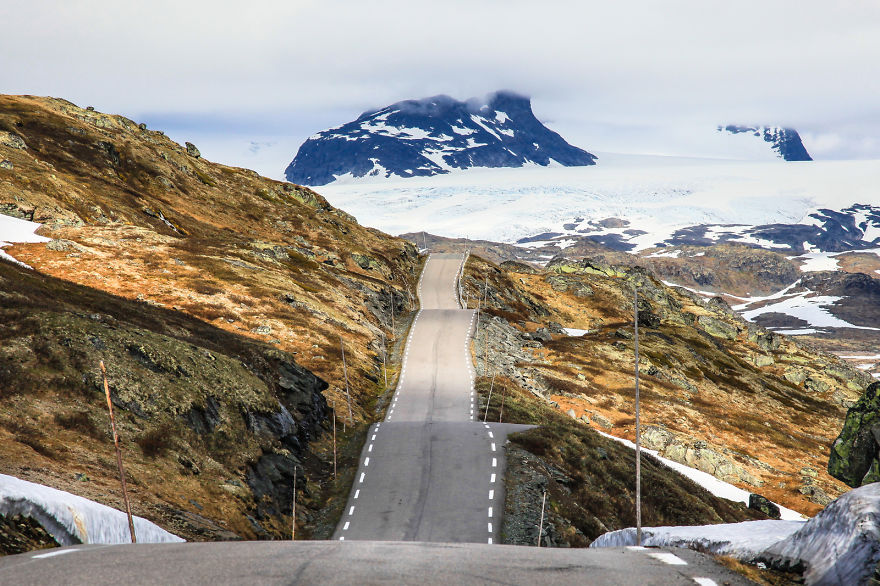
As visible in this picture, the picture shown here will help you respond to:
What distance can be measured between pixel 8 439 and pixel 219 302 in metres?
47.8

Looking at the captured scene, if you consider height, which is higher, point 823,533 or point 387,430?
point 823,533

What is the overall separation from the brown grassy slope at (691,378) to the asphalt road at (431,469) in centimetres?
1765

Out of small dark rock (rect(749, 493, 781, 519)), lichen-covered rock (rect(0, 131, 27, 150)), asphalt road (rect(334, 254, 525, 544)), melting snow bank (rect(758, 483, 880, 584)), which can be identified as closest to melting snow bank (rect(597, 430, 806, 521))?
small dark rock (rect(749, 493, 781, 519))

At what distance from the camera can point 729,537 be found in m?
16.3

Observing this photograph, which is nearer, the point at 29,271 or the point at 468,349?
the point at 29,271

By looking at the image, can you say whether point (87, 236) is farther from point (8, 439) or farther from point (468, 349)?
point (8, 439)

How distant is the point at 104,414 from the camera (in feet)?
95.7

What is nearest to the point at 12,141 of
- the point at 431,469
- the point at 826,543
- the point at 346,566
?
the point at 431,469

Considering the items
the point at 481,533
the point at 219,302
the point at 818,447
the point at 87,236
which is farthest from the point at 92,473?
the point at 818,447

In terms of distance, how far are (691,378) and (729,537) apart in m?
93.8

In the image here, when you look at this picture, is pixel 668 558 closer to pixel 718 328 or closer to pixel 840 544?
pixel 840 544

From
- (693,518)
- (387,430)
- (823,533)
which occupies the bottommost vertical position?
(693,518)

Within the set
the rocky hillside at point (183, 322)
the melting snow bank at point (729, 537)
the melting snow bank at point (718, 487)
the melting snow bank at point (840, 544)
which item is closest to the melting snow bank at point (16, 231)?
the rocky hillside at point (183, 322)

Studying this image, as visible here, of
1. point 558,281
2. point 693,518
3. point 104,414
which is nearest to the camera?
Answer: point 104,414
